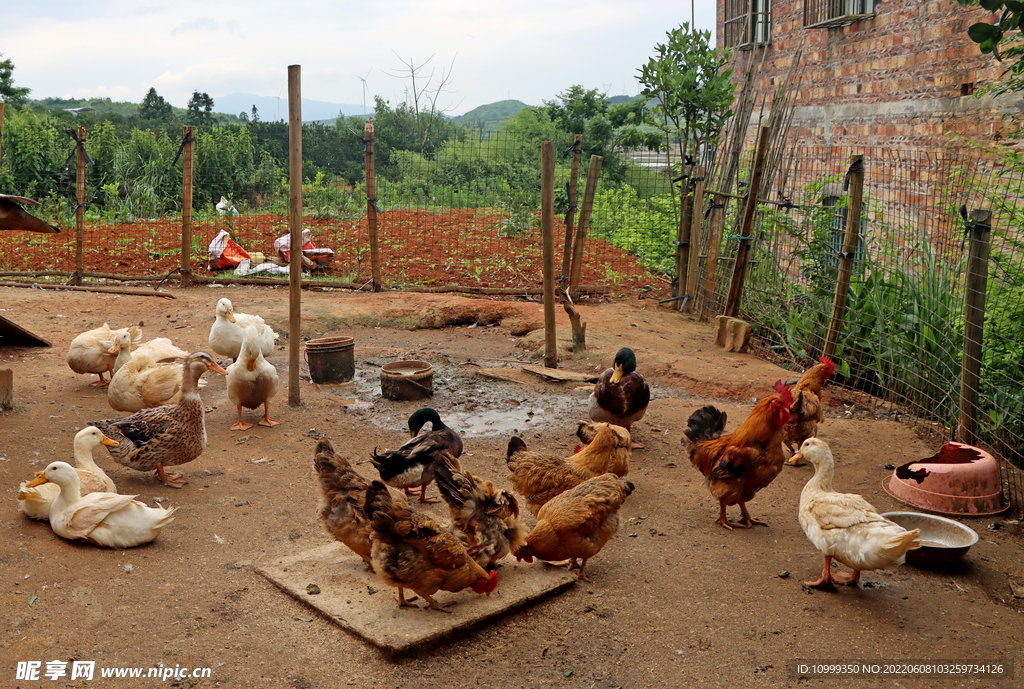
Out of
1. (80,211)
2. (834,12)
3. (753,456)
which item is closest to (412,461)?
(753,456)

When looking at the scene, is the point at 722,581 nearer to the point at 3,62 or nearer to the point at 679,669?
the point at 679,669

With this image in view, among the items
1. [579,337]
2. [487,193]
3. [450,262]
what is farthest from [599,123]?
[579,337]

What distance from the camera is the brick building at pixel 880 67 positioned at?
9078mm

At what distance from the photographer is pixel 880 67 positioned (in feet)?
35.2

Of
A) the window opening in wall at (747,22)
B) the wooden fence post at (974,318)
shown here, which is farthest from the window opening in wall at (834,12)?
the wooden fence post at (974,318)

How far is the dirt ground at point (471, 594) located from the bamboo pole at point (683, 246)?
3892 millimetres

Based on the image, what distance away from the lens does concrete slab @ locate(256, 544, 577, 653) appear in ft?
11.3

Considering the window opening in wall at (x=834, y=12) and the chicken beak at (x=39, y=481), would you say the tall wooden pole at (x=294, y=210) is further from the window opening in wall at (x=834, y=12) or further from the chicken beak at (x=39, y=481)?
the window opening in wall at (x=834, y=12)

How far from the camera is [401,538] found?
137 inches

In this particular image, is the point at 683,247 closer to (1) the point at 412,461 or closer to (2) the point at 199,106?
(1) the point at 412,461

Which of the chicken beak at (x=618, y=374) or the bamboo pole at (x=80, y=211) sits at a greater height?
the bamboo pole at (x=80, y=211)

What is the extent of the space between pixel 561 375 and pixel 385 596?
13.6 feet

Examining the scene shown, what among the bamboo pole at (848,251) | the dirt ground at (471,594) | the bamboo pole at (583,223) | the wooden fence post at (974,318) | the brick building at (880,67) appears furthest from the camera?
the bamboo pole at (583,223)

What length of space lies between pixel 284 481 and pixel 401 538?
2.11m
